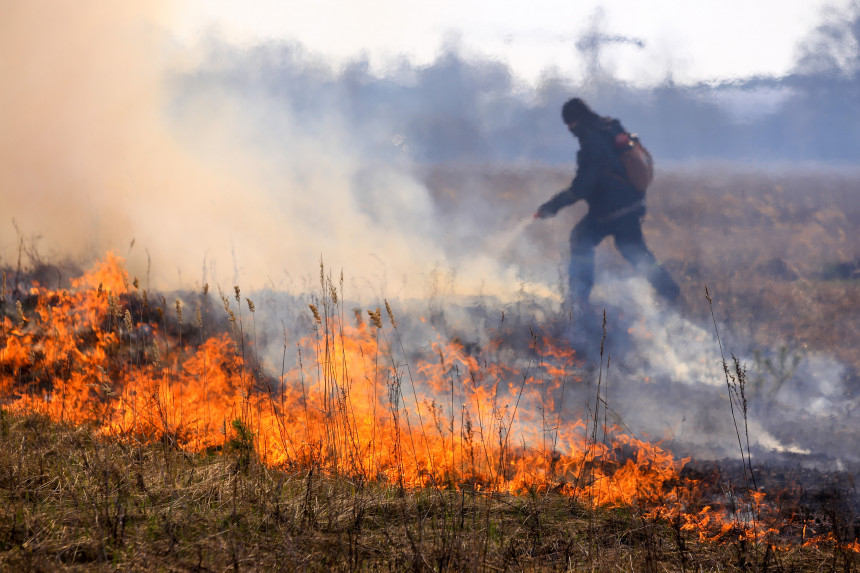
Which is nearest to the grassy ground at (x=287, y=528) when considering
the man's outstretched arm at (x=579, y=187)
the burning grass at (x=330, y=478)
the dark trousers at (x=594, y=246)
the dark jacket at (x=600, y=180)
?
the burning grass at (x=330, y=478)

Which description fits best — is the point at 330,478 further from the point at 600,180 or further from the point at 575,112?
the point at 575,112

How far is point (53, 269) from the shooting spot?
9203 mm

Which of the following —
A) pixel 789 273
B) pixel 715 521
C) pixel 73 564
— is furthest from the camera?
pixel 789 273

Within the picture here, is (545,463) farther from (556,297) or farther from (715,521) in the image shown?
(556,297)

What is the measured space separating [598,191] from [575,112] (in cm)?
123

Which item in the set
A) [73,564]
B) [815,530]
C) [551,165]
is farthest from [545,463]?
[551,165]

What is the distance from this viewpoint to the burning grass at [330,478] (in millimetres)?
3268

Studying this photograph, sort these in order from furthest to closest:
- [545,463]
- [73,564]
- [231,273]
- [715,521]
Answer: [231,273] < [545,463] < [715,521] < [73,564]

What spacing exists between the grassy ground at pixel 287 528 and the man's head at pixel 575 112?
5.60 meters

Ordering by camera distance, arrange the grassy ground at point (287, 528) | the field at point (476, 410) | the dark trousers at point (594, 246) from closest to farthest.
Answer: the grassy ground at point (287, 528) → the field at point (476, 410) → the dark trousers at point (594, 246)

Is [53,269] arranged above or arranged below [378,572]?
above

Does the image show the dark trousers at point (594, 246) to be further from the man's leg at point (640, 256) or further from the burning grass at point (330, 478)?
the burning grass at point (330, 478)

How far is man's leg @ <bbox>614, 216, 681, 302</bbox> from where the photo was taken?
866 cm

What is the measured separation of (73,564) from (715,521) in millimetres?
5307
